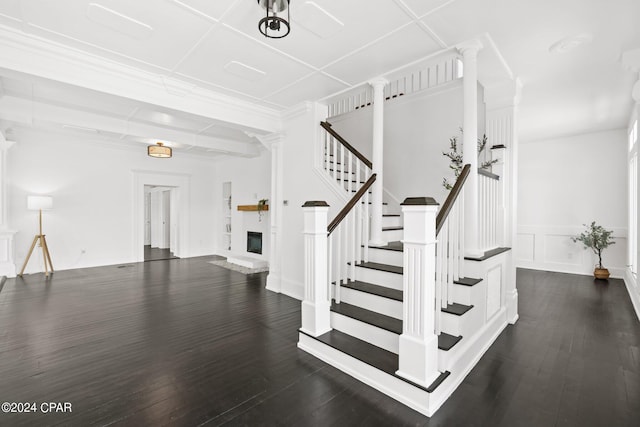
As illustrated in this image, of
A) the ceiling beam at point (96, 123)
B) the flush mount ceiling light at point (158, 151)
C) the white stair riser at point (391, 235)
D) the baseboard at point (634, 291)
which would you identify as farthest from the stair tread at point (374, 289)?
the ceiling beam at point (96, 123)

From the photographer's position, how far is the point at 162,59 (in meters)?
3.09

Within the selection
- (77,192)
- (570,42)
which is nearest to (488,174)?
(570,42)

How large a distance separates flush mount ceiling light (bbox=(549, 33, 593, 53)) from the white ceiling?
0.15 ft

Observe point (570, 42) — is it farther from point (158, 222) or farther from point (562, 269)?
point (158, 222)

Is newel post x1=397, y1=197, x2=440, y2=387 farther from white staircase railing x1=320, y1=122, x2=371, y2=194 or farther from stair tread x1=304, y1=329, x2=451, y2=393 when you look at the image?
white staircase railing x1=320, y1=122, x2=371, y2=194

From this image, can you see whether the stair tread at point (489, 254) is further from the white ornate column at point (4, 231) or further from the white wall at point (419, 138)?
the white ornate column at point (4, 231)

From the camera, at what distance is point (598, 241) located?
5.68m

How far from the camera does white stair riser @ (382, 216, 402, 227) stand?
4.33 m

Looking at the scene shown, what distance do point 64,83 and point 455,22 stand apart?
368 cm

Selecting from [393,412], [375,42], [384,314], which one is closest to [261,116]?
[375,42]

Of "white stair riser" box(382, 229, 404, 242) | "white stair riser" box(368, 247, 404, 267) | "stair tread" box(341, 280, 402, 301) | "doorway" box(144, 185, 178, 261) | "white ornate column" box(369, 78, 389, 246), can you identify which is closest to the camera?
"stair tread" box(341, 280, 402, 301)

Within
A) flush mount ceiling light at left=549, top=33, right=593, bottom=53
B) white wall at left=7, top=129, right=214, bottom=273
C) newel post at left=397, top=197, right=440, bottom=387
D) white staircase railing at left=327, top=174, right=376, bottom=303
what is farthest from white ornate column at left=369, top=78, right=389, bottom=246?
white wall at left=7, top=129, right=214, bottom=273

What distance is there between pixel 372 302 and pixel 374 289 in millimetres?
148

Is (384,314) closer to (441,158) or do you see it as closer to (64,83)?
(441,158)
